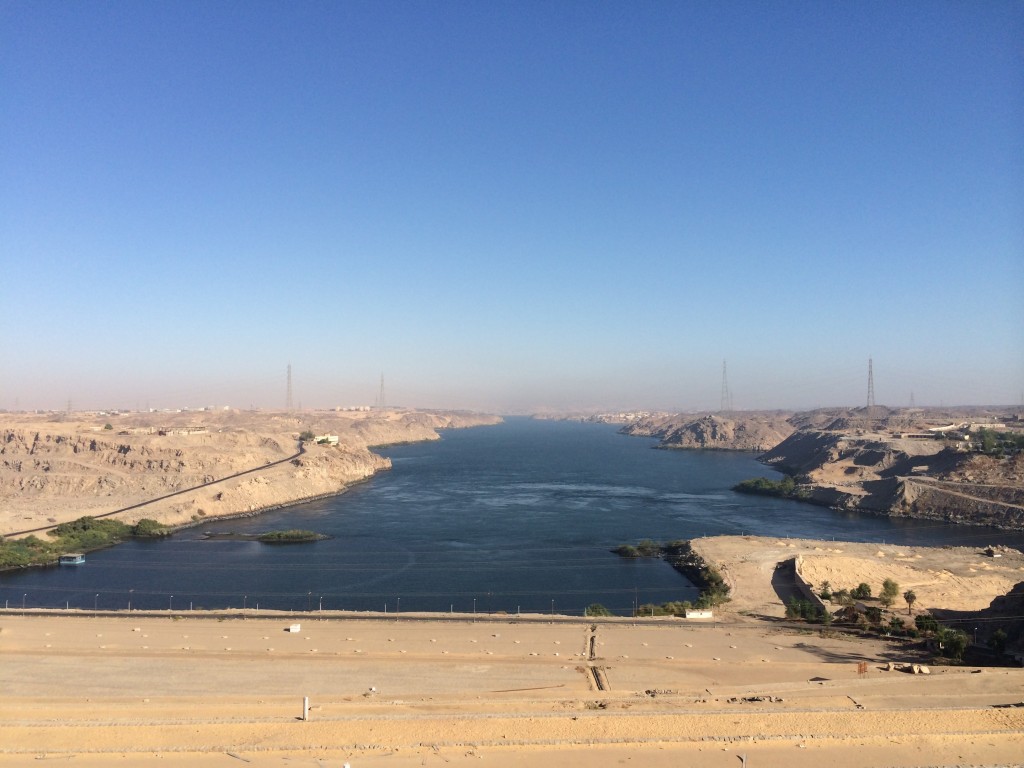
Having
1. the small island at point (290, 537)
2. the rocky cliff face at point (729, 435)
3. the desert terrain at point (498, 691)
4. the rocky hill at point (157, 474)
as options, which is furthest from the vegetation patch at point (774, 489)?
the rocky cliff face at point (729, 435)

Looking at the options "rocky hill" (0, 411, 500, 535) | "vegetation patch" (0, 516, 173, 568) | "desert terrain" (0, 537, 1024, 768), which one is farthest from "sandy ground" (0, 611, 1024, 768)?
"rocky hill" (0, 411, 500, 535)

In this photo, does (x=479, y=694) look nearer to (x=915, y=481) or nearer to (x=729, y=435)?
(x=915, y=481)

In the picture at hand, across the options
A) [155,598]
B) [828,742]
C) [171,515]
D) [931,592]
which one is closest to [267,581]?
[155,598]

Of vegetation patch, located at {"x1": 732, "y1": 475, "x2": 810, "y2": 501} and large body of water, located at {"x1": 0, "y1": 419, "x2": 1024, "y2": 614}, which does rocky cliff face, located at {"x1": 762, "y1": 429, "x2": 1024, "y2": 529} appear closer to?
vegetation patch, located at {"x1": 732, "y1": 475, "x2": 810, "y2": 501}

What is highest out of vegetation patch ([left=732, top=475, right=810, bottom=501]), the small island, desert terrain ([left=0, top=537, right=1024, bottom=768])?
desert terrain ([left=0, top=537, right=1024, bottom=768])

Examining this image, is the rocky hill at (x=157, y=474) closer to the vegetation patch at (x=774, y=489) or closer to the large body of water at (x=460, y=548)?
the large body of water at (x=460, y=548)
